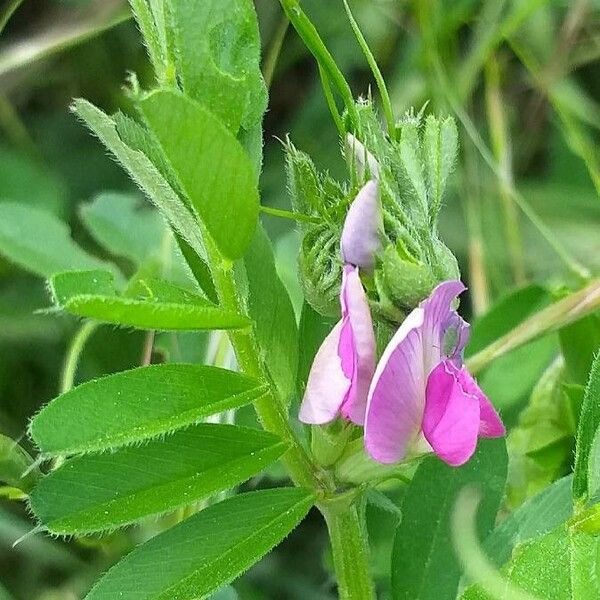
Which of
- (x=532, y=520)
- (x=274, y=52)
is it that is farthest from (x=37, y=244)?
(x=532, y=520)

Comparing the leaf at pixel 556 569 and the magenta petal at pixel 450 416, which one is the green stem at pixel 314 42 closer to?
the magenta petal at pixel 450 416

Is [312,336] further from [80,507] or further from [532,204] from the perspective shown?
[532,204]

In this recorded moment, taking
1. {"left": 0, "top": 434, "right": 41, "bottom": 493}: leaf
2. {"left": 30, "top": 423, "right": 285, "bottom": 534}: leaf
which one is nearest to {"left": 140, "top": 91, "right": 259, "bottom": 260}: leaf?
{"left": 30, "top": 423, "right": 285, "bottom": 534}: leaf

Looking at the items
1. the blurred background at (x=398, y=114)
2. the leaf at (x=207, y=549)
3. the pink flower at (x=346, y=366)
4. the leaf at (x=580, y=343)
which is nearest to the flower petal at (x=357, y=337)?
the pink flower at (x=346, y=366)

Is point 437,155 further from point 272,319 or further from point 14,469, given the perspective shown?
point 14,469

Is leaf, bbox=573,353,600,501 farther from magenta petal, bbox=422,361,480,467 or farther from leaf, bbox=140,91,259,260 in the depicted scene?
leaf, bbox=140,91,259,260

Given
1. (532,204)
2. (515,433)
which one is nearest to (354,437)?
(515,433)
